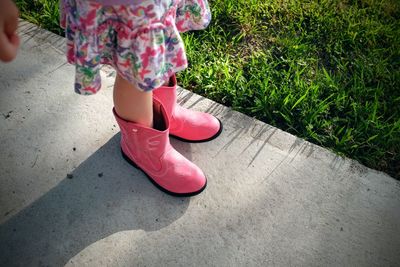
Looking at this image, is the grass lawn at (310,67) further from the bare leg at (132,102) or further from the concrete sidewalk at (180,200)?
the bare leg at (132,102)

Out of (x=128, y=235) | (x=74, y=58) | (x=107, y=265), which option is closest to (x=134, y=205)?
(x=128, y=235)

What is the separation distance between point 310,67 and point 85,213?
1.33 meters

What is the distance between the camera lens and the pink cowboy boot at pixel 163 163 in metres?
1.20

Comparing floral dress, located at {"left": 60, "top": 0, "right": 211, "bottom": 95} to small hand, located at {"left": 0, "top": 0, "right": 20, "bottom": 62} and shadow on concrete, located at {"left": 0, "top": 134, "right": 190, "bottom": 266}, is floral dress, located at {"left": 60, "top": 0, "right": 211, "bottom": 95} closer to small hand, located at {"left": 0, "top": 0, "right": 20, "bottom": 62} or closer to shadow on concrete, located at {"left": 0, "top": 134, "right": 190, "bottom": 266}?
small hand, located at {"left": 0, "top": 0, "right": 20, "bottom": 62}

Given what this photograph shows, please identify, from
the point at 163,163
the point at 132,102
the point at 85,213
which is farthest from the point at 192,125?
the point at 85,213

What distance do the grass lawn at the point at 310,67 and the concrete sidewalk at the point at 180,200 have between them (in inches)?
5.0

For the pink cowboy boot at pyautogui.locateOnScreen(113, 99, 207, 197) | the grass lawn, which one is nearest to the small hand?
the pink cowboy boot at pyautogui.locateOnScreen(113, 99, 207, 197)

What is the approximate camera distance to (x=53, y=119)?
1.44 metres

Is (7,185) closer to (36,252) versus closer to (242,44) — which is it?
(36,252)

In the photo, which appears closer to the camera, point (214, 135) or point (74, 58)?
point (74, 58)

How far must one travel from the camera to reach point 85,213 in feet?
3.87

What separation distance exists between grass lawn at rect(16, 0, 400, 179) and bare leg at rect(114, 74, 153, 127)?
1.83 feet

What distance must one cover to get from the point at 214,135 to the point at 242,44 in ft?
2.32

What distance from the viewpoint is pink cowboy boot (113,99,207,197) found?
1198mm
